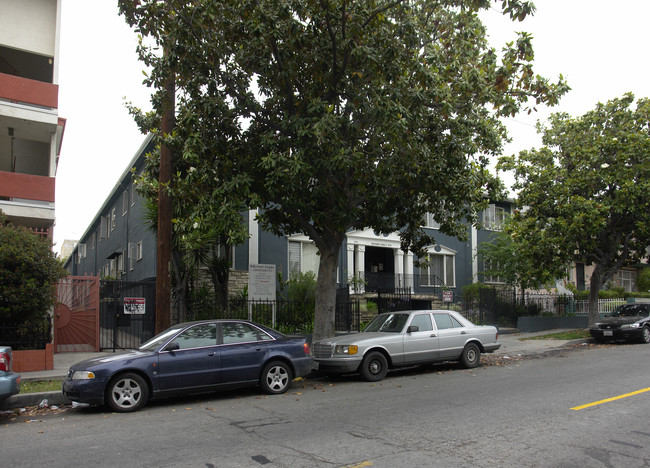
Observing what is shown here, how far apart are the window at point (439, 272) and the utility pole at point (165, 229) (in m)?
18.2

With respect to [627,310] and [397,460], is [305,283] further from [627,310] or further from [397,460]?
[397,460]

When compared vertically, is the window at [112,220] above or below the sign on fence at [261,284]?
above

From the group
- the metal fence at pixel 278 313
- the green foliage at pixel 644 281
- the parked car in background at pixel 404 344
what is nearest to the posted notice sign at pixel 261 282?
the metal fence at pixel 278 313

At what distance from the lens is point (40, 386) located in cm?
1019

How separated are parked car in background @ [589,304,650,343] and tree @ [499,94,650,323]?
9.26 feet

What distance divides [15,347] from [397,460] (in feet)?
32.6

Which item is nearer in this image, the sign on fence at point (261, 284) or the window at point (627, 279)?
the sign on fence at point (261, 284)

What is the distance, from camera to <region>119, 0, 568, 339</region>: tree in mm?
10750

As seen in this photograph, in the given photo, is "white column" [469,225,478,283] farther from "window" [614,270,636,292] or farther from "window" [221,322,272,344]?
"window" [221,322,272,344]

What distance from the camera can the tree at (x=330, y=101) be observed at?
423 inches

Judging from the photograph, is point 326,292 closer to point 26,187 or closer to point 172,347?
point 172,347

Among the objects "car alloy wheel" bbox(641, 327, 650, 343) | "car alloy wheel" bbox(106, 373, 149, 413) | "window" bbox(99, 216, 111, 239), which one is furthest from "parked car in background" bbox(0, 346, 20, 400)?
"window" bbox(99, 216, 111, 239)

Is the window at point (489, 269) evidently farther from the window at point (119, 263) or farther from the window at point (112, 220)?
the window at point (112, 220)

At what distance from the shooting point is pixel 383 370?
37.4ft
